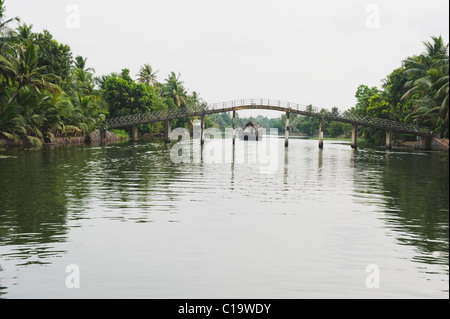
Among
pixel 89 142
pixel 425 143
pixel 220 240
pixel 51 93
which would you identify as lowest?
pixel 220 240

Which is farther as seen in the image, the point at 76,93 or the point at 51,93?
the point at 76,93

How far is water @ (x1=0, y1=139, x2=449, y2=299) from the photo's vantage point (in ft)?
25.8

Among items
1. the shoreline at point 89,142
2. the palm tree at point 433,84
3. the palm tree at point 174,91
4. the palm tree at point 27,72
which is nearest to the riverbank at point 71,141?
the shoreline at point 89,142

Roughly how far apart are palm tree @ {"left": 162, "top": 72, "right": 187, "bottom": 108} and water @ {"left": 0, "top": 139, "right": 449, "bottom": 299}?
76.4 metres

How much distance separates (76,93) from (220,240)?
5047cm

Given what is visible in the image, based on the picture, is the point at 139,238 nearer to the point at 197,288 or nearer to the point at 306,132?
the point at 197,288

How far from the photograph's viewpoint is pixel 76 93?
5694 centimetres

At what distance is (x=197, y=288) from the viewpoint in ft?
25.3

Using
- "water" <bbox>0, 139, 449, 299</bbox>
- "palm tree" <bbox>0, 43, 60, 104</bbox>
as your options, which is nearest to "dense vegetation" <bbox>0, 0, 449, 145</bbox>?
"palm tree" <bbox>0, 43, 60, 104</bbox>

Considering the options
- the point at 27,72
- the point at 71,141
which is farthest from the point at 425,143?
the point at 27,72

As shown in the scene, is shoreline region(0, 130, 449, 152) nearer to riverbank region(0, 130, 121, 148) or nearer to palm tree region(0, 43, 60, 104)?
riverbank region(0, 130, 121, 148)

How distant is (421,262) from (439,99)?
44.2m

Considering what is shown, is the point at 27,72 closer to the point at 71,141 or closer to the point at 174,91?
the point at 71,141

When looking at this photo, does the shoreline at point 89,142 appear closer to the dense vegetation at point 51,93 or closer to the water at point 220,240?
the dense vegetation at point 51,93
